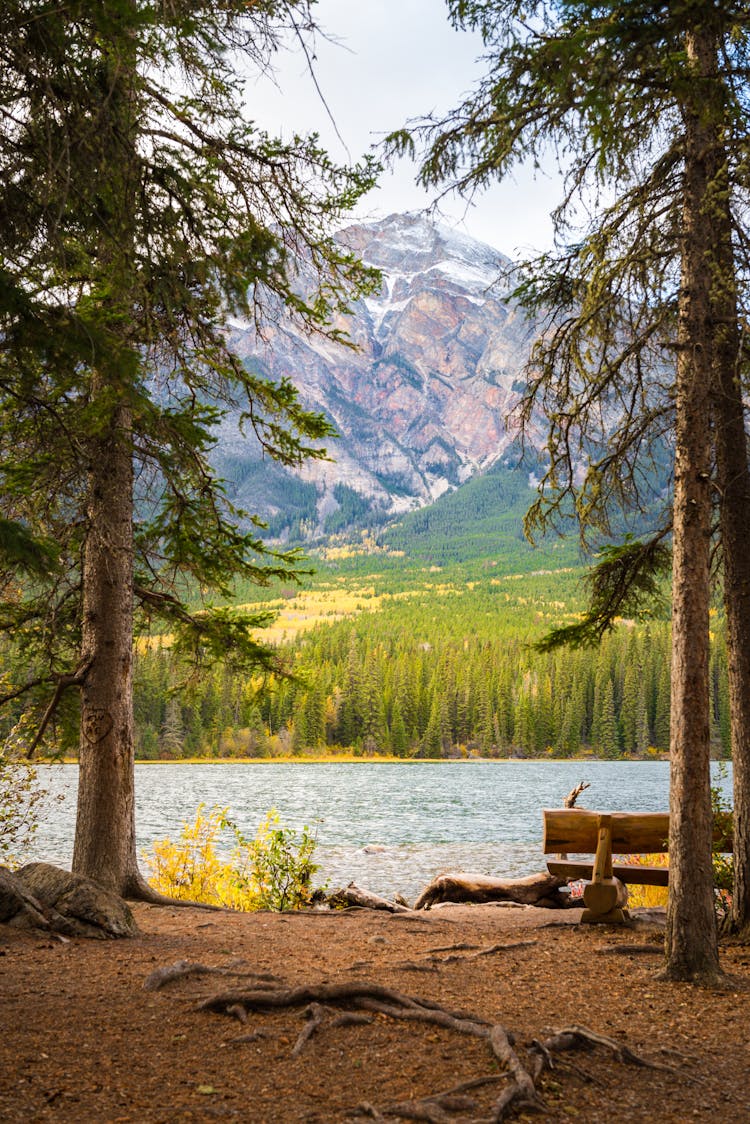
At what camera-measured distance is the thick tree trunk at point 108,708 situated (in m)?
8.70

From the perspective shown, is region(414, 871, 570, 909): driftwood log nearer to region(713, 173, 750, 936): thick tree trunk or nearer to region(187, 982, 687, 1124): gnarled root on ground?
region(713, 173, 750, 936): thick tree trunk

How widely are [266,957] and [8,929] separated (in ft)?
7.17

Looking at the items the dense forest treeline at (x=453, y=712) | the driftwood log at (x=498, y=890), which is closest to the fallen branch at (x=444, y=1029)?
the driftwood log at (x=498, y=890)

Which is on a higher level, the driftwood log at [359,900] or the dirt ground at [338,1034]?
the dirt ground at [338,1034]

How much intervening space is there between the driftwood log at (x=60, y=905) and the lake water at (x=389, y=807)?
134 cm

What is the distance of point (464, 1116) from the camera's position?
3586mm

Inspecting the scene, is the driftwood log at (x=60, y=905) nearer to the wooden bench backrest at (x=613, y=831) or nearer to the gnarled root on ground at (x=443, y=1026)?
the gnarled root on ground at (x=443, y=1026)

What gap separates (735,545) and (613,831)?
3.21 m

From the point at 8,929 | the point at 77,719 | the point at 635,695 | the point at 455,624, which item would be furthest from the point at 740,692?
the point at 455,624

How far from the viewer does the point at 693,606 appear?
20.8 feet

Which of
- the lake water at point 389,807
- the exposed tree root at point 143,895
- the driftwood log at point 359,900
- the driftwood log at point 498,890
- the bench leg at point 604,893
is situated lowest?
the lake water at point 389,807

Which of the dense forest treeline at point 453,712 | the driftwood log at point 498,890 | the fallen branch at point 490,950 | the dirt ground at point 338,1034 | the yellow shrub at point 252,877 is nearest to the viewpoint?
the dirt ground at point 338,1034

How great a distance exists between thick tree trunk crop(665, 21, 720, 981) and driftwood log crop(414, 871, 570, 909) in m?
4.42

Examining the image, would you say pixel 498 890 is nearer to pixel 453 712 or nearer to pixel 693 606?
pixel 693 606
